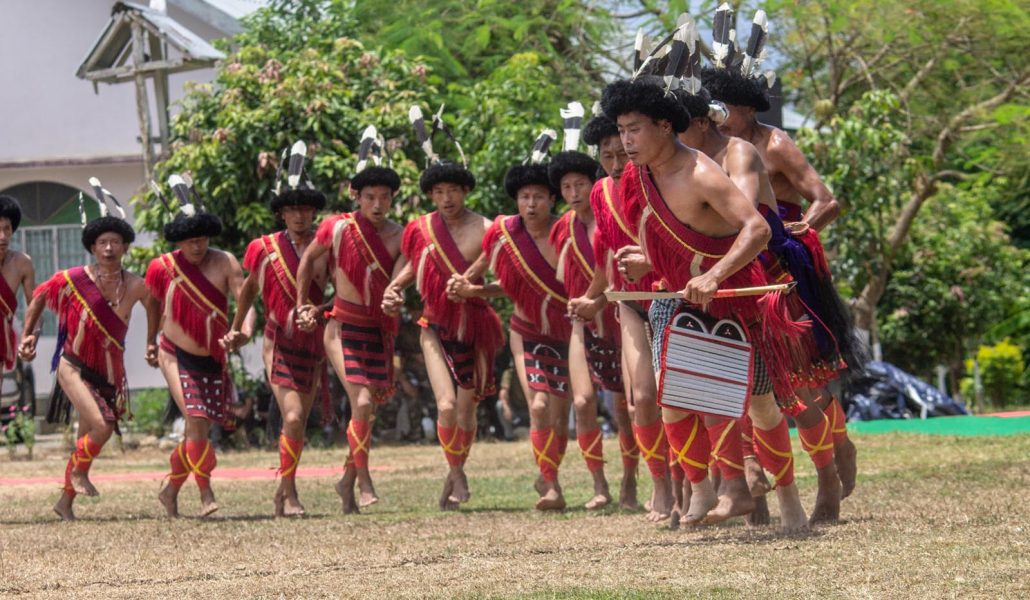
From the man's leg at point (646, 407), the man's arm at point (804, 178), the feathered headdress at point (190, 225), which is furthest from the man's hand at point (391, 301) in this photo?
the man's arm at point (804, 178)

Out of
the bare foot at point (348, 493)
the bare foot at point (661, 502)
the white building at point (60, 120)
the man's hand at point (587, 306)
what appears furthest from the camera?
the white building at point (60, 120)

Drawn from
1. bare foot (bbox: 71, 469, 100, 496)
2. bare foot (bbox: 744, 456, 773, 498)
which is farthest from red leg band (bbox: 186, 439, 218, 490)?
bare foot (bbox: 744, 456, 773, 498)

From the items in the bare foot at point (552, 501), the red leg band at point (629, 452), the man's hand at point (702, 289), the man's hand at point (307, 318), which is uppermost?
the man's hand at point (307, 318)

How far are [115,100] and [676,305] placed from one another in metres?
19.0

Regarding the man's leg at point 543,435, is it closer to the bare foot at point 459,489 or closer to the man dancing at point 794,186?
the bare foot at point 459,489

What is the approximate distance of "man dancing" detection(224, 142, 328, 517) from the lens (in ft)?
32.8

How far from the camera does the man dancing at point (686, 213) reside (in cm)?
629

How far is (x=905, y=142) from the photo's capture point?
19.0m

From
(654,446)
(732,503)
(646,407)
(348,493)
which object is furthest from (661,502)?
(348,493)

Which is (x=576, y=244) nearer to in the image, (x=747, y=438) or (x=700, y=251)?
(x=747, y=438)

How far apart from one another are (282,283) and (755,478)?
3.92 m

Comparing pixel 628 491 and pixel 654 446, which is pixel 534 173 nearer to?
pixel 628 491

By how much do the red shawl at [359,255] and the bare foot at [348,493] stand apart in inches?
39.1

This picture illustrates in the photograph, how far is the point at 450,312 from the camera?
32.2ft
